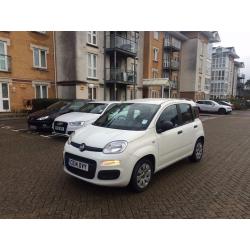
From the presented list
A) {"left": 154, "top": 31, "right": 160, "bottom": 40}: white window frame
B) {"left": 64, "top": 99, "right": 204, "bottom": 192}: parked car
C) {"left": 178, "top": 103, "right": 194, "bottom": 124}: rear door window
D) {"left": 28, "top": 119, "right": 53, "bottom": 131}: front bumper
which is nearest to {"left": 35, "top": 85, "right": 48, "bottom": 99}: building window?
{"left": 28, "top": 119, "right": 53, "bottom": 131}: front bumper

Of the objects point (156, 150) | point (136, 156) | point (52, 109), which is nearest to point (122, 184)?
point (136, 156)

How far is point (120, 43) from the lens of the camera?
21.3m

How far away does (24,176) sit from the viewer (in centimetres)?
467

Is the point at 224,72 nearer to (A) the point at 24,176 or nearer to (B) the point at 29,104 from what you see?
(B) the point at 29,104

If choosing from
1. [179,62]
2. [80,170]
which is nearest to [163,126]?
[80,170]

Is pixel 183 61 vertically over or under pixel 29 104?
over

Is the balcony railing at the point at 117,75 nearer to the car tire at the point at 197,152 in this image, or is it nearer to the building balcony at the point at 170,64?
the building balcony at the point at 170,64

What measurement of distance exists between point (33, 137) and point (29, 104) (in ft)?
29.9

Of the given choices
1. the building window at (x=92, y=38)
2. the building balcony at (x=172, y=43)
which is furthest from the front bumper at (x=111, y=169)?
the building balcony at (x=172, y=43)

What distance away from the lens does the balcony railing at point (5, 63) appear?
1541cm

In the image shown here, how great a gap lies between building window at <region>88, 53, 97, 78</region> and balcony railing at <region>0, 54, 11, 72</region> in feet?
21.9

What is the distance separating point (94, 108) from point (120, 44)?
14369 mm

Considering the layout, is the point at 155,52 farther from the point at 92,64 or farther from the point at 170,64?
the point at 92,64

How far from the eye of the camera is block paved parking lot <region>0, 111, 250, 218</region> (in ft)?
10.9
